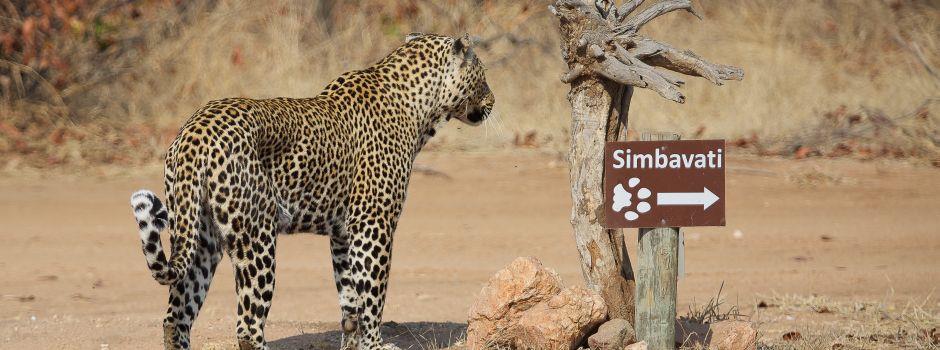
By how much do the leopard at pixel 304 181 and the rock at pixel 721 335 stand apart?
170 cm

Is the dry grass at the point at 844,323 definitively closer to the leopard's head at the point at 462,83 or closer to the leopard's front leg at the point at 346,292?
the leopard's head at the point at 462,83

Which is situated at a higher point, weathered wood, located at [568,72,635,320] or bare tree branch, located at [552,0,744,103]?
bare tree branch, located at [552,0,744,103]

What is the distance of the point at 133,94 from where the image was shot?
16516 millimetres

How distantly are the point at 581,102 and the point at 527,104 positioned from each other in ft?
31.5

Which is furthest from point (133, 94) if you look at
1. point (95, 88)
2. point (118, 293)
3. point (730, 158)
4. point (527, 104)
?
point (730, 158)

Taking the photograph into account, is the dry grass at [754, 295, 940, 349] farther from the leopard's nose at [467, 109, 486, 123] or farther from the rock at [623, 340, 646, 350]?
the leopard's nose at [467, 109, 486, 123]

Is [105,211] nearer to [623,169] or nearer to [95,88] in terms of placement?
[95,88]

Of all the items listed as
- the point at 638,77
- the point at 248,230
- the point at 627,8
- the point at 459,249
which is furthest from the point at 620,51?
the point at 459,249

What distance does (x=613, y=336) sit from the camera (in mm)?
6848

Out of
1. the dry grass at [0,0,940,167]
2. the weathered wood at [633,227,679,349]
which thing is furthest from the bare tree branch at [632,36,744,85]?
the dry grass at [0,0,940,167]

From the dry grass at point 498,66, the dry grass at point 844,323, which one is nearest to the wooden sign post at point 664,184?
the dry grass at point 844,323

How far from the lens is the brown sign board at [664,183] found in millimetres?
6461

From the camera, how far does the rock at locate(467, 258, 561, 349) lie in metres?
7.14

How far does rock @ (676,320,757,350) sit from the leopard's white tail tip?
2.96m
